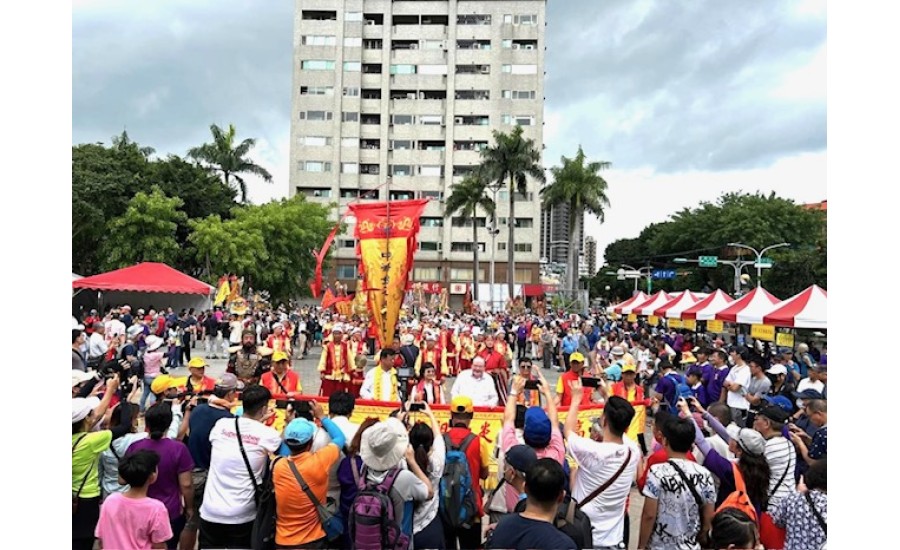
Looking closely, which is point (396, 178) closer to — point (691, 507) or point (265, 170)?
point (265, 170)

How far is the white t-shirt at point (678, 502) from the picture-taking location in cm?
370

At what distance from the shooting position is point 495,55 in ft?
191

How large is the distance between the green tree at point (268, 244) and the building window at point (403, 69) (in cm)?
2230

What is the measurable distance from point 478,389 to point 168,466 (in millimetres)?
4404

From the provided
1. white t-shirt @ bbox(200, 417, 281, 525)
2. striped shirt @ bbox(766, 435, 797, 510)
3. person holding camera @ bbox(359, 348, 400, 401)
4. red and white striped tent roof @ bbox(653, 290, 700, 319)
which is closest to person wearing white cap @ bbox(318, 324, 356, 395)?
person holding camera @ bbox(359, 348, 400, 401)

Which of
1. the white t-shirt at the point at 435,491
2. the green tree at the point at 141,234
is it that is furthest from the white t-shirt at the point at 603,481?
the green tree at the point at 141,234

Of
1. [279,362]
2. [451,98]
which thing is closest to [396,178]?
[451,98]

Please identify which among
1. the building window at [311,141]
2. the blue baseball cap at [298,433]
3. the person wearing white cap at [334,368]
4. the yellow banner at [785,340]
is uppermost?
the building window at [311,141]

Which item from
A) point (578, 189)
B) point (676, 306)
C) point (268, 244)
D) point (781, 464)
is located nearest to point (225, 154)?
point (268, 244)

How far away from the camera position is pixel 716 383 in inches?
384

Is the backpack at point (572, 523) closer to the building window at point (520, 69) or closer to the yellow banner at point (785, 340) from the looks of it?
the yellow banner at point (785, 340)

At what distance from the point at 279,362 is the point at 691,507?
5323 millimetres

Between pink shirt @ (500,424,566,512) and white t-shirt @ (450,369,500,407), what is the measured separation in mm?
3665

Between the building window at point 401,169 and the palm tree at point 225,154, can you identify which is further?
the building window at point 401,169
